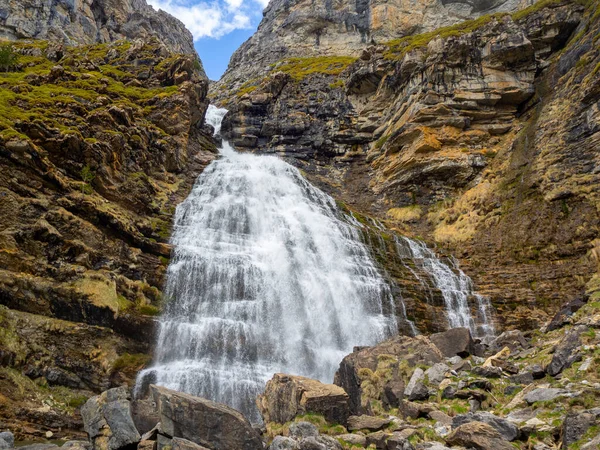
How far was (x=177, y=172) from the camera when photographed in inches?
1394

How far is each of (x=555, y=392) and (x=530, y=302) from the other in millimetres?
17394

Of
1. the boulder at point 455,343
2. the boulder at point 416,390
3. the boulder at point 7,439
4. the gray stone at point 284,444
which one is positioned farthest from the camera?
the boulder at point 455,343

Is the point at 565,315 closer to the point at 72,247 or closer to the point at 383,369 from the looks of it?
the point at 383,369

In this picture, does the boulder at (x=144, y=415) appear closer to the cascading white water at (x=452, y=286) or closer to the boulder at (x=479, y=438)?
the boulder at (x=479, y=438)

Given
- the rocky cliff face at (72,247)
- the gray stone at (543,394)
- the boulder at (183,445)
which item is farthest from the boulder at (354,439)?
the rocky cliff face at (72,247)

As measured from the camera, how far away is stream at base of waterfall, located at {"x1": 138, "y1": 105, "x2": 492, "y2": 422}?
61.8ft

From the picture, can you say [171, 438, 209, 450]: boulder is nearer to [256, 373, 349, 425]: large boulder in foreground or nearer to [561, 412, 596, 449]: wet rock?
[256, 373, 349, 425]: large boulder in foreground

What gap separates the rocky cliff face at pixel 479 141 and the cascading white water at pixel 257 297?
4735mm

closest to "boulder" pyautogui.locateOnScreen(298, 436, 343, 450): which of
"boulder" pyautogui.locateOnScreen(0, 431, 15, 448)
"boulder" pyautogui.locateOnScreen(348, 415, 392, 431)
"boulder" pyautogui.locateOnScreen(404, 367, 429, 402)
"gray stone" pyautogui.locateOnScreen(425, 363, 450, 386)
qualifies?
"boulder" pyautogui.locateOnScreen(348, 415, 392, 431)

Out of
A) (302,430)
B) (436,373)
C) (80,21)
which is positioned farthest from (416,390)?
(80,21)

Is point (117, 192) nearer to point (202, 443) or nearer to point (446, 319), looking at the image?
point (202, 443)

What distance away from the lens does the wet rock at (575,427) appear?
6648 mm

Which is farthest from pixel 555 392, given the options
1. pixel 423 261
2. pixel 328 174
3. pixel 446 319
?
pixel 328 174

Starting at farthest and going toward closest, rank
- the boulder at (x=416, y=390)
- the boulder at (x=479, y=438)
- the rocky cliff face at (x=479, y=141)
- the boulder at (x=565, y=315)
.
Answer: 1. the rocky cliff face at (x=479, y=141)
2. the boulder at (x=565, y=315)
3. the boulder at (x=416, y=390)
4. the boulder at (x=479, y=438)
